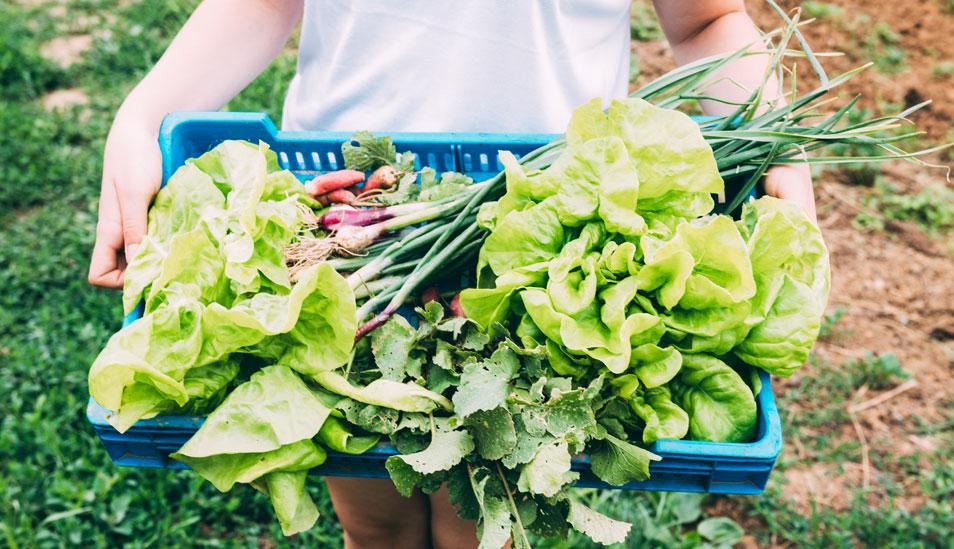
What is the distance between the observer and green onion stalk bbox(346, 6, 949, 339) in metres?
1.50

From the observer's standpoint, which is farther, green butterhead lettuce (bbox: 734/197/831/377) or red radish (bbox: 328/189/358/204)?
red radish (bbox: 328/189/358/204)

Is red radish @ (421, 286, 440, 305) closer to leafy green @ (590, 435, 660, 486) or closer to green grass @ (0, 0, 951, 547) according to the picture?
leafy green @ (590, 435, 660, 486)

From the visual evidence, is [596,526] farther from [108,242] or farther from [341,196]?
[108,242]

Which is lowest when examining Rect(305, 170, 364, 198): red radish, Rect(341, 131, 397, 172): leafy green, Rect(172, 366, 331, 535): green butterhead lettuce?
Rect(172, 366, 331, 535): green butterhead lettuce

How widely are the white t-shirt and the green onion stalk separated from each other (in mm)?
210

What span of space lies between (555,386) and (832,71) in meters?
3.65

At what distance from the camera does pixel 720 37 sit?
70.5 inches

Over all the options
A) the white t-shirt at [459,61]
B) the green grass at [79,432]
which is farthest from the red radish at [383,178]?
the green grass at [79,432]

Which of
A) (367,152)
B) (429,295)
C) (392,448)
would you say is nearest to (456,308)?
(429,295)

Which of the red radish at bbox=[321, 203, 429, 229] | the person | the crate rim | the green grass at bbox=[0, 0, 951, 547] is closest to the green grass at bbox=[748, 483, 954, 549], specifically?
the green grass at bbox=[0, 0, 951, 547]

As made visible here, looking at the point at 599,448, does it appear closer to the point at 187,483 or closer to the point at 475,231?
the point at 475,231

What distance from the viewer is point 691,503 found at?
2.60m

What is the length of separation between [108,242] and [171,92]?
0.37 meters

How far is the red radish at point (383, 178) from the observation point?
69.3 inches
